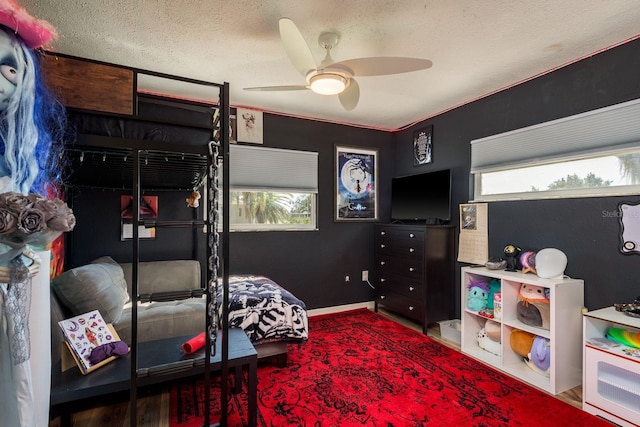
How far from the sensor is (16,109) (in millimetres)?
1058

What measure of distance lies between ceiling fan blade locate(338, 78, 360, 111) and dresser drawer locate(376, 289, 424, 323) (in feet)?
7.29

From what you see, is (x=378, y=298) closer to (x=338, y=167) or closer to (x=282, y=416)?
(x=338, y=167)

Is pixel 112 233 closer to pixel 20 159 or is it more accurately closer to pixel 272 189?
pixel 272 189

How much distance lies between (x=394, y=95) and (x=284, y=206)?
1.81 meters

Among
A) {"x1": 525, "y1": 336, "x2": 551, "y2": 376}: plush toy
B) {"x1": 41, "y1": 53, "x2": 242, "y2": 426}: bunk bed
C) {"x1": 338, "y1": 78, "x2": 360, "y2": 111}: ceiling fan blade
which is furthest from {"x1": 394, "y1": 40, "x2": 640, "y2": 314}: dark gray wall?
{"x1": 41, "y1": 53, "x2": 242, "y2": 426}: bunk bed

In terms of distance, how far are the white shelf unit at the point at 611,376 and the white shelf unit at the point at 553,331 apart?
7.1 inches

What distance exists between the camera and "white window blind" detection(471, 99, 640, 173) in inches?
84.4

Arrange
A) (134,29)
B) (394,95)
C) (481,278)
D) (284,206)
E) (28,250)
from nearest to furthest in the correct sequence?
(28,250) → (134,29) → (481,278) → (394,95) → (284,206)

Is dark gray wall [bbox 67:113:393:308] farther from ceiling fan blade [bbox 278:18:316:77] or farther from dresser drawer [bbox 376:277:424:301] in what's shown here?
ceiling fan blade [bbox 278:18:316:77]

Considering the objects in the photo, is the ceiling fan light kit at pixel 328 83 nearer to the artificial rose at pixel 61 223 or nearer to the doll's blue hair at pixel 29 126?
the doll's blue hair at pixel 29 126

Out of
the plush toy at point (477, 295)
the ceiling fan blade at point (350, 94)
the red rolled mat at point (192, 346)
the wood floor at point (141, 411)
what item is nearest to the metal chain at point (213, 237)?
the red rolled mat at point (192, 346)

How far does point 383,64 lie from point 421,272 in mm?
2164

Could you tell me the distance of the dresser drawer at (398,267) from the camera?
327 centimetres

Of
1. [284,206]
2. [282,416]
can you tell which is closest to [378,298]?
[284,206]
